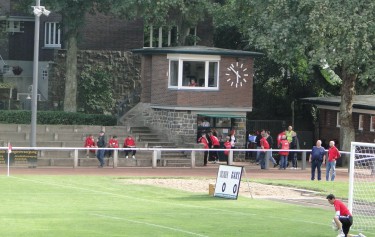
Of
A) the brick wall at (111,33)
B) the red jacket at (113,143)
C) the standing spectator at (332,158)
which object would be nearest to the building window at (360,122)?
the standing spectator at (332,158)

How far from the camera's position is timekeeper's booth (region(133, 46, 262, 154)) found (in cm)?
5344

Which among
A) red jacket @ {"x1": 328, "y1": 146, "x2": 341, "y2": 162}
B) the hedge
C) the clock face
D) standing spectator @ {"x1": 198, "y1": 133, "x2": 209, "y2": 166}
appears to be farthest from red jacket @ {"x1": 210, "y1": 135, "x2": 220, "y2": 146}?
red jacket @ {"x1": 328, "y1": 146, "x2": 341, "y2": 162}

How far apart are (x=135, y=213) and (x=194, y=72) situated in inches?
1001

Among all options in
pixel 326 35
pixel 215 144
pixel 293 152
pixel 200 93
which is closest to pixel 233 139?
pixel 215 144

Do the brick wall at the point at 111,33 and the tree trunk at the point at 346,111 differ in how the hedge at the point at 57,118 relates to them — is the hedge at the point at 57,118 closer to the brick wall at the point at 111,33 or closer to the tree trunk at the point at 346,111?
the brick wall at the point at 111,33

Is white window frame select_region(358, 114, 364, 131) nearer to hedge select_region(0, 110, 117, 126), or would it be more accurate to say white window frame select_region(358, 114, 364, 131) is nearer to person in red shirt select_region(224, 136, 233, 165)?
person in red shirt select_region(224, 136, 233, 165)

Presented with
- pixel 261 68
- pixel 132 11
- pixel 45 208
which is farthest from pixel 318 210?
pixel 261 68

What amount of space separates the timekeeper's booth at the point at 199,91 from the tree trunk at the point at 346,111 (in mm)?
4908

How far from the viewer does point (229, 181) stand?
34594mm

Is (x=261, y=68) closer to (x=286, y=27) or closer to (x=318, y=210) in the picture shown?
(x=286, y=27)

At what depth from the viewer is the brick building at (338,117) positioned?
54.5m

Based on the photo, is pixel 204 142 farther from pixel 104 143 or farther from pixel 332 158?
pixel 332 158

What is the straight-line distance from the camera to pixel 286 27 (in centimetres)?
4984

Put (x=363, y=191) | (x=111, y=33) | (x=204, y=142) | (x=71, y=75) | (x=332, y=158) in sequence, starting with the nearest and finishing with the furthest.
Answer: (x=363, y=191) → (x=332, y=158) → (x=204, y=142) → (x=71, y=75) → (x=111, y=33)
